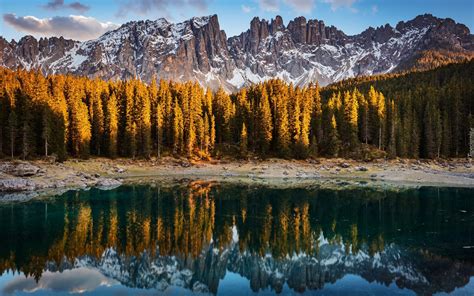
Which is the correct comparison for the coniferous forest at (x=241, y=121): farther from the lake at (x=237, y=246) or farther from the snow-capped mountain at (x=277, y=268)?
the snow-capped mountain at (x=277, y=268)

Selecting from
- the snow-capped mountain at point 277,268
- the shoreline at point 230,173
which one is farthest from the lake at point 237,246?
the shoreline at point 230,173

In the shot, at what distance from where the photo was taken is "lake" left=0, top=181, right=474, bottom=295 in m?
20.4

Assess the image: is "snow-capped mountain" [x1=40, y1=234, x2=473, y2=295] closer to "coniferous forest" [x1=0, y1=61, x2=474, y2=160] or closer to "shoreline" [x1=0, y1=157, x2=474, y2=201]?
"shoreline" [x1=0, y1=157, x2=474, y2=201]

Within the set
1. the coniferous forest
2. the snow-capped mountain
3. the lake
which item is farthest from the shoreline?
the snow-capped mountain

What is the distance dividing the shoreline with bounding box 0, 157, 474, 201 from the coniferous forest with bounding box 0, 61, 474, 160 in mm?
4695

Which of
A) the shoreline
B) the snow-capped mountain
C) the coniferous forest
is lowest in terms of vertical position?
the snow-capped mountain

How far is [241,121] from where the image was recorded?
97125mm

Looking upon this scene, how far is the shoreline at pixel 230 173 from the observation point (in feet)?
189

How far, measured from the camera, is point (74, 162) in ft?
239

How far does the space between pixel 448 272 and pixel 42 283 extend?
2273 cm

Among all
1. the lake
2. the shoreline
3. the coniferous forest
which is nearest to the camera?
the lake

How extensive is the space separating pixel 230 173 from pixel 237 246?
50095 mm

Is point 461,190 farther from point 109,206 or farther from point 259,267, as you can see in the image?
point 109,206

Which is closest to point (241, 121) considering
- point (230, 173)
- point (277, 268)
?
point (230, 173)
